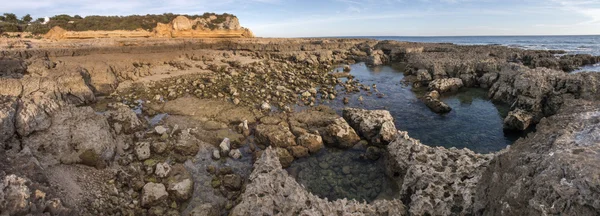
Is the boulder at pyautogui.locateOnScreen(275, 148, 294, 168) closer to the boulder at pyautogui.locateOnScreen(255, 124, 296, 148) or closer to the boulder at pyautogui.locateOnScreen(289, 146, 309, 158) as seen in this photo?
the boulder at pyautogui.locateOnScreen(289, 146, 309, 158)

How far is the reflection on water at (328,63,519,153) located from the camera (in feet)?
54.0

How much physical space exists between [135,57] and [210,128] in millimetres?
21503

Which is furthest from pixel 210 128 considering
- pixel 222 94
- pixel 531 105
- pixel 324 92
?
pixel 531 105

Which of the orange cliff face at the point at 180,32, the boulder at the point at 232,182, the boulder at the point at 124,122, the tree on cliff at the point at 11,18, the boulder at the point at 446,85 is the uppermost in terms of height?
the tree on cliff at the point at 11,18

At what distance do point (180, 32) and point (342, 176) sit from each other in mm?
54358

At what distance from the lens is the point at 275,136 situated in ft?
48.1

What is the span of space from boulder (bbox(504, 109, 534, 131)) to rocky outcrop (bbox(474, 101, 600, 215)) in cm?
1151

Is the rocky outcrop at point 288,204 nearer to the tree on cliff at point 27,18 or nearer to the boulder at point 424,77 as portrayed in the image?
the boulder at point 424,77

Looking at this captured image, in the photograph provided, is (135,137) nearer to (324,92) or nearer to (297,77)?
(324,92)

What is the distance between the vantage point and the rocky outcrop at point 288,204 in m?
7.59

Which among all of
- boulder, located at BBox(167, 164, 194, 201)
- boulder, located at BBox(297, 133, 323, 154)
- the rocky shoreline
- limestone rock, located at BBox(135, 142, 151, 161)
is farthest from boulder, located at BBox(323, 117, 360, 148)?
limestone rock, located at BBox(135, 142, 151, 161)

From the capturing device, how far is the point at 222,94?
22.4 m

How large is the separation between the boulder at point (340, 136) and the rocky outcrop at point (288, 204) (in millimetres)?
6528

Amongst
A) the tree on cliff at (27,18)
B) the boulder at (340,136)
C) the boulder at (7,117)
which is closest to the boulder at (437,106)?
the boulder at (340,136)
